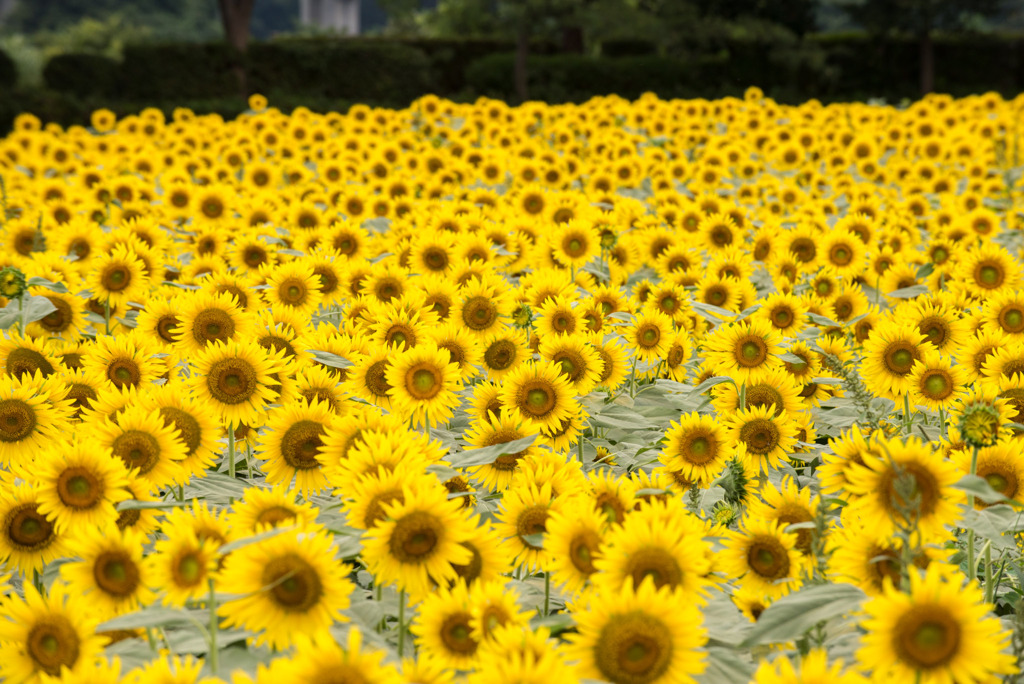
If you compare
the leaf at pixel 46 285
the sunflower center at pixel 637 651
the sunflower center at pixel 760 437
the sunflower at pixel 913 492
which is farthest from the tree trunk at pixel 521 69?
the sunflower center at pixel 637 651

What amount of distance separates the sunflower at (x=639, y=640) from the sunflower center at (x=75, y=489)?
1.33 m

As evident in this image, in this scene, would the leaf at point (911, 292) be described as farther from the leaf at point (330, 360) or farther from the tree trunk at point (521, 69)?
the tree trunk at point (521, 69)

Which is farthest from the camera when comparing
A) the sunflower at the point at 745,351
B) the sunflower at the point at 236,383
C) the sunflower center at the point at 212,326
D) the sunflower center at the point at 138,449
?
the sunflower center at the point at 212,326

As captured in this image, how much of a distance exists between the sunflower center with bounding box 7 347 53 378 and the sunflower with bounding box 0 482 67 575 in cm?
119

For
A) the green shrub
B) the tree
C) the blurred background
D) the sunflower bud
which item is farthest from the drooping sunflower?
the tree

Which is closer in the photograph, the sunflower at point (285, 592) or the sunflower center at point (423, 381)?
the sunflower at point (285, 592)

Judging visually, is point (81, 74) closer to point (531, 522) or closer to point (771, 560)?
point (531, 522)

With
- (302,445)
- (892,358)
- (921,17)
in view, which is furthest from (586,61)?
(302,445)

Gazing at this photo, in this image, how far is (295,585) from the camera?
192 centimetres

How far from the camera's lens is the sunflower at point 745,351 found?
143 inches

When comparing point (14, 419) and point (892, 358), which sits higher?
point (892, 358)

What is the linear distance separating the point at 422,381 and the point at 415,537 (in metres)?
1.19

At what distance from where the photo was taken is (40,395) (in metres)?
2.99

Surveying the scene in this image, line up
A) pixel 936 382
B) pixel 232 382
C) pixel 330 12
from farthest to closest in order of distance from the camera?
pixel 330 12 → pixel 936 382 → pixel 232 382
